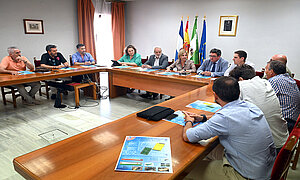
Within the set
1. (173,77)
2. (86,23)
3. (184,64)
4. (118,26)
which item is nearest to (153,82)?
(173,77)

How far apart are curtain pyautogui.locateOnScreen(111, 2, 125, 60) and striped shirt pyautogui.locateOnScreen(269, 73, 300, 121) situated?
555 centimetres

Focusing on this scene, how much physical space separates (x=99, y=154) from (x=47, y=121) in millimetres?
2332

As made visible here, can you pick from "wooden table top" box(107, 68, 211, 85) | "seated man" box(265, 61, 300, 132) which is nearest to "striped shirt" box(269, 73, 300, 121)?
"seated man" box(265, 61, 300, 132)

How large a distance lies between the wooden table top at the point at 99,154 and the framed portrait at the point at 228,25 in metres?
4.17

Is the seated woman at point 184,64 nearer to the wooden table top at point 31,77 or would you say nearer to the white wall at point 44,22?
the wooden table top at point 31,77

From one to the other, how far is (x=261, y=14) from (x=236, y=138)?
4324mm

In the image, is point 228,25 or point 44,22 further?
point 44,22

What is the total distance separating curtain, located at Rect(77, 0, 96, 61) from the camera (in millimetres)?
5750

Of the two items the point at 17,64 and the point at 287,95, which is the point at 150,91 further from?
the point at 17,64

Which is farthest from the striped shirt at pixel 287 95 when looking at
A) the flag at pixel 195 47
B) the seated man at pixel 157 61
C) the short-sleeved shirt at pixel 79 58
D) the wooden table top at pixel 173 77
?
the short-sleeved shirt at pixel 79 58

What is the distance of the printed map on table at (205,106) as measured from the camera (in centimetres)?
180

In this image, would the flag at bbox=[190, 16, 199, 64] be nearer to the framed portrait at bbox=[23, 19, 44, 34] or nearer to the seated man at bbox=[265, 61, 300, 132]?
the seated man at bbox=[265, 61, 300, 132]

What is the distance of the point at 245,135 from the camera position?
1.11 meters

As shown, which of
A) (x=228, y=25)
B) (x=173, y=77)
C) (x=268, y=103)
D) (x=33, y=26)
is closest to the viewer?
(x=268, y=103)
